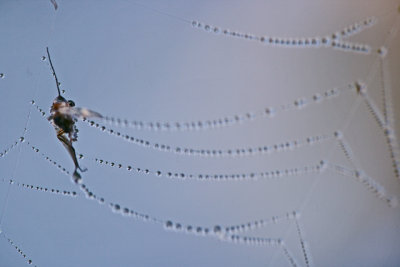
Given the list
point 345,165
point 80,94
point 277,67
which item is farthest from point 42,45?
point 345,165

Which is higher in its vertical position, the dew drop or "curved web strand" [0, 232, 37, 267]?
the dew drop

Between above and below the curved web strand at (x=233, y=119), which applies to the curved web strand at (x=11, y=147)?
above

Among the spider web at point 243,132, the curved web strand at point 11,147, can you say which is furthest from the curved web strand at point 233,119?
the curved web strand at point 11,147

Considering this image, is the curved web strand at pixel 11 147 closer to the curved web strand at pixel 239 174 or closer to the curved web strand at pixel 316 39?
the curved web strand at pixel 239 174

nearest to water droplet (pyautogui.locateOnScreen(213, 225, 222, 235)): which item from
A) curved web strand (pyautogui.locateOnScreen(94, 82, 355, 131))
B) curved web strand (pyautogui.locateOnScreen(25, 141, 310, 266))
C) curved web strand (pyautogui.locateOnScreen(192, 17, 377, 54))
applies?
curved web strand (pyautogui.locateOnScreen(25, 141, 310, 266))

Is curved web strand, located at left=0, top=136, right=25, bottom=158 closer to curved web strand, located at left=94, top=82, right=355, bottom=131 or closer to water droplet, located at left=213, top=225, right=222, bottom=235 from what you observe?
curved web strand, located at left=94, top=82, right=355, bottom=131

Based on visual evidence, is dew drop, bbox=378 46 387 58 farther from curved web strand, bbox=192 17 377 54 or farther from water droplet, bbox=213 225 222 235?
water droplet, bbox=213 225 222 235

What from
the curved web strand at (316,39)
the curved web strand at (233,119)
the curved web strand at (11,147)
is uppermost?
the curved web strand at (11,147)

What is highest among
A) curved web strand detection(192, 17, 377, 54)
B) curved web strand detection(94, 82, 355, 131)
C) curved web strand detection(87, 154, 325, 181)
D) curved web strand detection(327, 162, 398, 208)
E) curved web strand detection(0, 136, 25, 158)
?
curved web strand detection(0, 136, 25, 158)

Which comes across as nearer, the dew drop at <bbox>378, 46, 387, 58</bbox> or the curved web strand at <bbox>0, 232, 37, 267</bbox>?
the dew drop at <bbox>378, 46, 387, 58</bbox>

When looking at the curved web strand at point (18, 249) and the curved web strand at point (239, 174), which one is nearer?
the curved web strand at point (239, 174)

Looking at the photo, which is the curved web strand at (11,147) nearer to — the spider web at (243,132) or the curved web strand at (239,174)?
the spider web at (243,132)

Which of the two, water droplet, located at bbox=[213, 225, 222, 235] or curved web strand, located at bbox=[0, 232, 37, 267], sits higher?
curved web strand, located at bbox=[0, 232, 37, 267]
